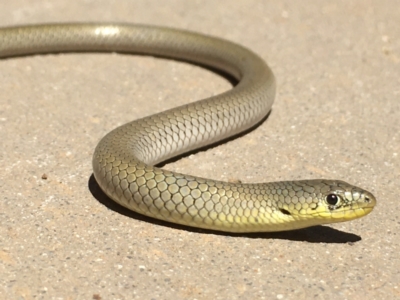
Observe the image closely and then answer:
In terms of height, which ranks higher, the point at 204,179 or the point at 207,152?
the point at 204,179

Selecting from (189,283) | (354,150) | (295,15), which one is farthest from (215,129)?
(295,15)

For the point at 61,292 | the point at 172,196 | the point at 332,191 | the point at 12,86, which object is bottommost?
the point at 12,86

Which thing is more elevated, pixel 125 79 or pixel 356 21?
pixel 356 21

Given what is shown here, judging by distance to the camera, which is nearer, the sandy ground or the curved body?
the sandy ground

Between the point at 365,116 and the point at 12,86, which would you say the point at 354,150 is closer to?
the point at 365,116

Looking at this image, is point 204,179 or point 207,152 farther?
point 207,152
